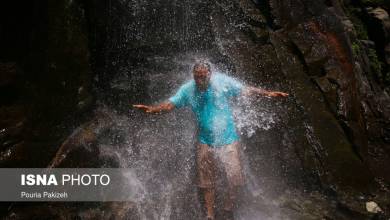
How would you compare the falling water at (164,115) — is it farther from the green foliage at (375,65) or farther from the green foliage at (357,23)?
the green foliage at (357,23)

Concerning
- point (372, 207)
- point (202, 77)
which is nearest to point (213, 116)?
point (202, 77)

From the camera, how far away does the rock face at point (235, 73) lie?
6461 millimetres

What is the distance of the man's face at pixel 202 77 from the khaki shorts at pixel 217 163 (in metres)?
0.89

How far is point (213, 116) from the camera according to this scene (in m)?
5.62

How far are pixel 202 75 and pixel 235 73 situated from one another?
2.90 metres

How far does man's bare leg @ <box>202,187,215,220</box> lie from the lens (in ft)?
19.2

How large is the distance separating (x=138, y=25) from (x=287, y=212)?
16.8 feet

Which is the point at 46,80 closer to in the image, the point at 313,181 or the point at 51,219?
the point at 51,219

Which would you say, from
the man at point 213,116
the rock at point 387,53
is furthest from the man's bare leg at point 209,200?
the rock at point 387,53

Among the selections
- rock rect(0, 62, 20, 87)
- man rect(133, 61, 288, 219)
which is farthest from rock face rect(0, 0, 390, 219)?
man rect(133, 61, 288, 219)

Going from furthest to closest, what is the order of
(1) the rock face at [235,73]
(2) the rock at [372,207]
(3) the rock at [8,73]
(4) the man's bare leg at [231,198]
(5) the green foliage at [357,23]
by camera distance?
1. (5) the green foliage at [357,23]
2. (2) the rock at [372,207]
3. (1) the rock face at [235,73]
4. (3) the rock at [8,73]
5. (4) the man's bare leg at [231,198]

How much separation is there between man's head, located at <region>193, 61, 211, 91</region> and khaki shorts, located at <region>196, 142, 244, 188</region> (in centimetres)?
90

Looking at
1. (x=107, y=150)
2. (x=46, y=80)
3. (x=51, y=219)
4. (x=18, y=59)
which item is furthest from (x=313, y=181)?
(x=18, y=59)

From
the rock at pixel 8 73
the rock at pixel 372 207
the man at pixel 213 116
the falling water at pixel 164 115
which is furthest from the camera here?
the falling water at pixel 164 115
